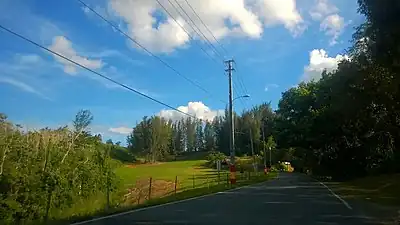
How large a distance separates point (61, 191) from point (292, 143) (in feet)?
164

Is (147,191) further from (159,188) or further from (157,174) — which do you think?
(157,174)

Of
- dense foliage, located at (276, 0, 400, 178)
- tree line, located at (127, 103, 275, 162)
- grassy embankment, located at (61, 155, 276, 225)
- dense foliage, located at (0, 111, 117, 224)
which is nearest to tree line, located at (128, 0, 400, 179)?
dense foliage, located at (276, 0, 400, 178)

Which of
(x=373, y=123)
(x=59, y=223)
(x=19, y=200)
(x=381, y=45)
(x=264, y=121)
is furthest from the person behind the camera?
(x=264, y=121)

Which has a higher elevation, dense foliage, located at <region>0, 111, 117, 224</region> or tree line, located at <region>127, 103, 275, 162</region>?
tree line, located at <region>127, 103, 275, 162</region>

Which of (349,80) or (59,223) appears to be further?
(349,80)

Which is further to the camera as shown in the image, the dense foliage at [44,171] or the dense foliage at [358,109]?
the dense foliage at [44,171]

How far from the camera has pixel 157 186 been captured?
54.7 meters

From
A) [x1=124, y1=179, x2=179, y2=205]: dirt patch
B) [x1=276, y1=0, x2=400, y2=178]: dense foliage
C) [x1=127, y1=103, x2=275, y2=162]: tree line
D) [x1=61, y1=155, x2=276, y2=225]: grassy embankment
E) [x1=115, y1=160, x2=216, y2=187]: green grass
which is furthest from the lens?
[x1=127, y1=103, x2=275, y2=162]: tree line

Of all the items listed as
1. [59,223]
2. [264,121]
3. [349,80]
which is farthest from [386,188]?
[264,121]

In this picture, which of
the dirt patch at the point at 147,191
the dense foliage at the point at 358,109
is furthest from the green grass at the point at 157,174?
the dense foliage at the point at 358,109

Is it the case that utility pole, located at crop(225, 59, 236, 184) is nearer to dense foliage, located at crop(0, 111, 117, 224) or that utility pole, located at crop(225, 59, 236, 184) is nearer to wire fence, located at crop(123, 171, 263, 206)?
wire fence, located at crop(123, 171, 263, 206)

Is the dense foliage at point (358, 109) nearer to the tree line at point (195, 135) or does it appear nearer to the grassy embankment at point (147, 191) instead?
the grassy embankment at point (147, 191)

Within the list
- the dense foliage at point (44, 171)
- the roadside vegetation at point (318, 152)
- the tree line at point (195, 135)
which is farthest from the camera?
the tree line at point (195, 135)

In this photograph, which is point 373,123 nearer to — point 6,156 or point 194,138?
point 6,156
